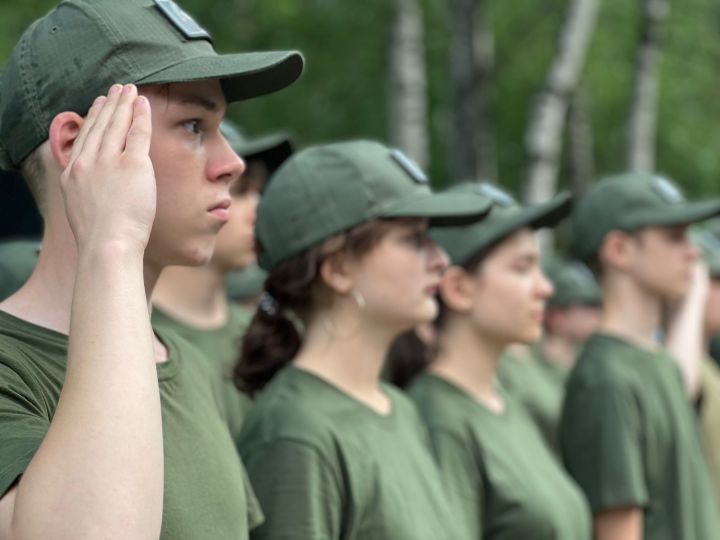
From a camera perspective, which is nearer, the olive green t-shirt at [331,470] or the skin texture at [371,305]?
the olive green t-shirt at [331,470]

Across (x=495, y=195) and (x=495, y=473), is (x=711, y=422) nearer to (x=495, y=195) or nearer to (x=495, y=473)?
(x=495, y=195)

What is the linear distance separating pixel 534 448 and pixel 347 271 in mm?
1180

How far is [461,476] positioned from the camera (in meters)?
4.51

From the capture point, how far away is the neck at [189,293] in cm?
567

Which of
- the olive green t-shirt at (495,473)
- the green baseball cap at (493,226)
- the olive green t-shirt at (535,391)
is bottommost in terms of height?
the olive green t-shirt at (535,391)

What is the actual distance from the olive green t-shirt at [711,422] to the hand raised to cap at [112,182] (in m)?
4.19

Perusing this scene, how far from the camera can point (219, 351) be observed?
5.60 meters

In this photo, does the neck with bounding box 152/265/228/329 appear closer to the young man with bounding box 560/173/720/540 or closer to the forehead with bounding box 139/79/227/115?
the young man with bounding box 560/173/720/540

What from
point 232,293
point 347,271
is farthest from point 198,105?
point 232,293

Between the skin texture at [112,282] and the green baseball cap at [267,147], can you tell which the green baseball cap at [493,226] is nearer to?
the green baseball cap at [267,147]

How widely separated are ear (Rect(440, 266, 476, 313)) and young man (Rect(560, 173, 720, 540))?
669mm

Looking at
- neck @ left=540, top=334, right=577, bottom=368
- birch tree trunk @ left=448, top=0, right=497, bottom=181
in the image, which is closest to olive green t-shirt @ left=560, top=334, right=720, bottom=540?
neck @ left=540, top=334, right=577, bottom=368

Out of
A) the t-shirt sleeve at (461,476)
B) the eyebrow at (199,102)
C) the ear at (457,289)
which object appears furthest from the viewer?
the ear at (457,289)

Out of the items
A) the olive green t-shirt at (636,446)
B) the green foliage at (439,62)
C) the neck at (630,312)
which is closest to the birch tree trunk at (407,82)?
the green foliage at (439,62)
